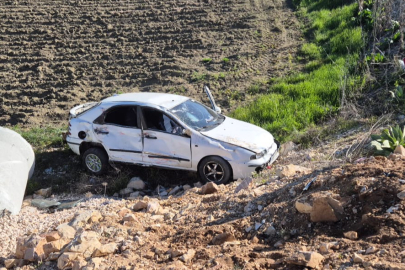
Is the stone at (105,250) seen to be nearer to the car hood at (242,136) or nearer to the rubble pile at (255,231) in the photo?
the rubble pile at (255,231)

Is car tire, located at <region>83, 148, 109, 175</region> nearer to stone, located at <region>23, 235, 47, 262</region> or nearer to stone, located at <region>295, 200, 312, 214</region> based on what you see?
stone, located at <region>23, 235, 47, 262</region>

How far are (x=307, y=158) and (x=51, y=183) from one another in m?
5.16

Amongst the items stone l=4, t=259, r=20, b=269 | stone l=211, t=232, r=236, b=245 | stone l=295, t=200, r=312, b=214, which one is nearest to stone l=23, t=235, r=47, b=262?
stone l=4, t=259, r=20, b=269

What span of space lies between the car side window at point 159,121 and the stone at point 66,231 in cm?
326

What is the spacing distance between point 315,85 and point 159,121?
187 inches

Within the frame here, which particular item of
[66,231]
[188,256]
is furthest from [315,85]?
[188,256]

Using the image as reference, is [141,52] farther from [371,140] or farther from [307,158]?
[371,140]

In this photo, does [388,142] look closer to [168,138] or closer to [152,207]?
[152,207]

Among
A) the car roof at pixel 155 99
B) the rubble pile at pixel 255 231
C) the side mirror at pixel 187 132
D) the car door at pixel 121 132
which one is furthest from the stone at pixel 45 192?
the side mirror at pixel 187 132

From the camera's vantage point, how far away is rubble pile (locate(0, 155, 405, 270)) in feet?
16.8

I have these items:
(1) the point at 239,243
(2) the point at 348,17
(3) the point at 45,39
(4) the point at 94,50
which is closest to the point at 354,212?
(1) the point at 239,243

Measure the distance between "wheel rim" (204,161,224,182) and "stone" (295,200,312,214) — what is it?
348cm

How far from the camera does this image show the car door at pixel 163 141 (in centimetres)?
966

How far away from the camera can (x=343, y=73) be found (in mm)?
12641
